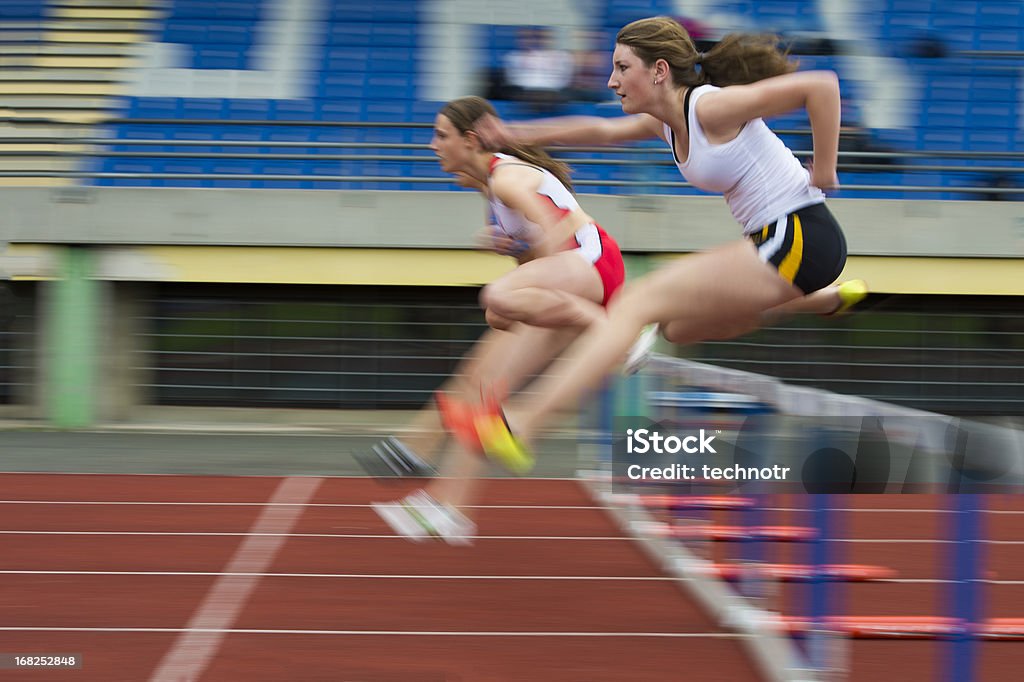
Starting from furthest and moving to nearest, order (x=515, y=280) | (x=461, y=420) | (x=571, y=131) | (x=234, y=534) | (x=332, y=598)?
(x=234, y=534)
(x=332, y=598)
(x=515, y=280)
(x=571, y=131)
(x=461, y=420)

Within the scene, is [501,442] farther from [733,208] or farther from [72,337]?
[72,337]

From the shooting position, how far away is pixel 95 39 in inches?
495

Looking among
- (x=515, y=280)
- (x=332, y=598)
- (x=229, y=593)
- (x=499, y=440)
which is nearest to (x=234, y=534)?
(x=229, y=593)

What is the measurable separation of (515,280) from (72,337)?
7522mm

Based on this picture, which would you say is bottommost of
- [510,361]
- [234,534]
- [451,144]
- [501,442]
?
[234,534]

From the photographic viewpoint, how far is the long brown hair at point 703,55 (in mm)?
3178

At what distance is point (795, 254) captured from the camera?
3.11 metres

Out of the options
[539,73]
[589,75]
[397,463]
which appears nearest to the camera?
[397,463]

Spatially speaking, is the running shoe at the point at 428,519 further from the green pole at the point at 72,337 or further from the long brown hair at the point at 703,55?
the green pole at the point at 72,337

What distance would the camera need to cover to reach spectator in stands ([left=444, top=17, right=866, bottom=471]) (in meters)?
3.10

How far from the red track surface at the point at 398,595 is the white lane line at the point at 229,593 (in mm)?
25

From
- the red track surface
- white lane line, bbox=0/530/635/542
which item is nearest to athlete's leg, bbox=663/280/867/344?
the red track surface

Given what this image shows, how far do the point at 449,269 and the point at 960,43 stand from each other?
20.1 ft

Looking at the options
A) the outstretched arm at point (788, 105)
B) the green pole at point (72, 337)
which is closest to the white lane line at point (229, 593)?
the outstretched arm at point (788, 105)
